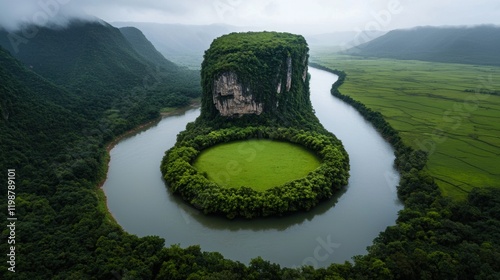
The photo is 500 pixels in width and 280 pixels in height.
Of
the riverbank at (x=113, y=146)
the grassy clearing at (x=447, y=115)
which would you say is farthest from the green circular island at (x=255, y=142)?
the grassy clearing at (x=447, y=115)

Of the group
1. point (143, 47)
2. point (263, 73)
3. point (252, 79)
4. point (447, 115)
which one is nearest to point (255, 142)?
point (252, 79)

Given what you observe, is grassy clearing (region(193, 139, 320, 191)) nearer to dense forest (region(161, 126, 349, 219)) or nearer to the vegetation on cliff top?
dense forest (region(161, 126, 349, 219))

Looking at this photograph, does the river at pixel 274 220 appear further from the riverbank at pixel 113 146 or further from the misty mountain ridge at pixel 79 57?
the misty mountain ridge at pixel 79 57

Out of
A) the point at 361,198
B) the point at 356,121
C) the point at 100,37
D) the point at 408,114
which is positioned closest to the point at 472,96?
the point at 408,114

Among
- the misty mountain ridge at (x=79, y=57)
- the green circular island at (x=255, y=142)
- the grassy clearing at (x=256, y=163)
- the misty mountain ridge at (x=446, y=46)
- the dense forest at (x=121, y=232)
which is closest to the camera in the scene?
the dense forest at (x=121, y=232)

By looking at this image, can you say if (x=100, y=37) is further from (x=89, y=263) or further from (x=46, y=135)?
(x=89, y=263)

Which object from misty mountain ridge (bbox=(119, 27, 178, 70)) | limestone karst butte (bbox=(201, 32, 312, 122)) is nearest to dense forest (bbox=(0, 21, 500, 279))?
limestone karst butte (bbox=(201, 32, 312, 122))
